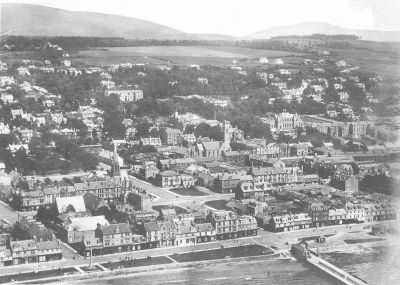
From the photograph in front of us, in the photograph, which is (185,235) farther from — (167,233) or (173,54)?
(173,54)

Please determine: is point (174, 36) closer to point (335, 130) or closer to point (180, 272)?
point (335, 130)

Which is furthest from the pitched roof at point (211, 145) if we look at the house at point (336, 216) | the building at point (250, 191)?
the house at point (336, 216)

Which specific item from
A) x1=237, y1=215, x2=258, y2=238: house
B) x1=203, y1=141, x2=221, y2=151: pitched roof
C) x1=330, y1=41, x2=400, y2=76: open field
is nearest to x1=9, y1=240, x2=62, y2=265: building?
x1=237, y1=215, x2=258, y2=238: house

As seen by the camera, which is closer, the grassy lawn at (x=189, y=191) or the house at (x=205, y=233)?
the house at (x=205, y=233)

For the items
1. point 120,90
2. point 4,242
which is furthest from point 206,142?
point 4,242

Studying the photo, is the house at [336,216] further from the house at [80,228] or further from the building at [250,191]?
the house at [80,228]

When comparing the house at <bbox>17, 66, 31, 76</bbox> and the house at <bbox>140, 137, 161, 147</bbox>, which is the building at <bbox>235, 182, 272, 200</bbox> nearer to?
the house at <bbox>140, 137, 161, 147</bbox>
